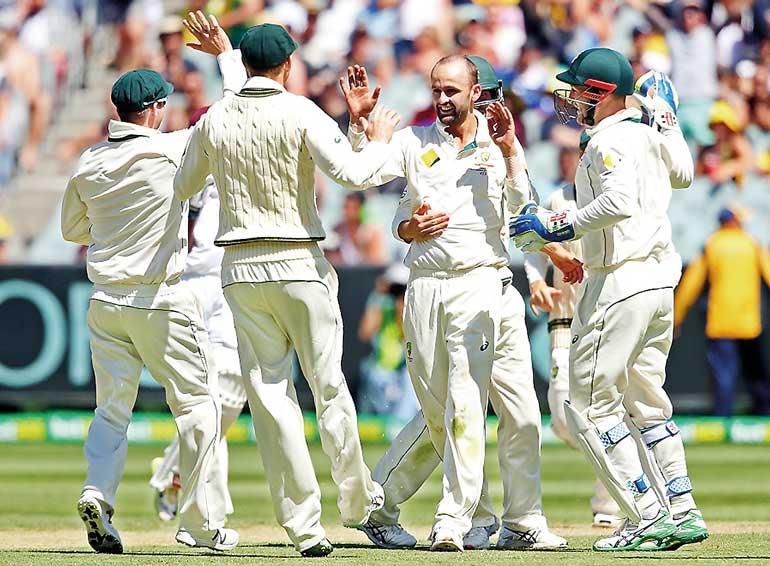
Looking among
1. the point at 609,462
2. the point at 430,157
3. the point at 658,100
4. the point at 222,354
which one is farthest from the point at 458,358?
the point at 222,354

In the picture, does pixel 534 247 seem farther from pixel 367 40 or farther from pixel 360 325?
pixel 367 40

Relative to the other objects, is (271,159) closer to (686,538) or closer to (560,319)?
(686,538)

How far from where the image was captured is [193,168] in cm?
676

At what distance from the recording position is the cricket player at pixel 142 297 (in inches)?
278

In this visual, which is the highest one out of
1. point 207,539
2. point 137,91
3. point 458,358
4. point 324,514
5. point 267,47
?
point 267,47

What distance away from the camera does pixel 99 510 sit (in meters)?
6.89

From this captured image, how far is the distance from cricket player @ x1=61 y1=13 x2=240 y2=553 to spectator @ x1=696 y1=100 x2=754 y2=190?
919 centimetres

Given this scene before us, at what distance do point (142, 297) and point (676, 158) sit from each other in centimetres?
261

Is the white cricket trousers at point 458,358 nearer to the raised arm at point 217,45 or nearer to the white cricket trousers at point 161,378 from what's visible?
the white cricket trousers at point 161,378

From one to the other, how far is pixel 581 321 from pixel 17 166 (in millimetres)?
10949

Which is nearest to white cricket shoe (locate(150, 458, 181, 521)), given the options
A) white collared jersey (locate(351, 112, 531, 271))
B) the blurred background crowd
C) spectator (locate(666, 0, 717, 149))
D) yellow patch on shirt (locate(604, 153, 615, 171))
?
white collared jersey (locate(351, 112, 531, 271))

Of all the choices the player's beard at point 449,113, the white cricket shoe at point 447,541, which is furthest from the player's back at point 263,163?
the white cricket shoe at point 447,541

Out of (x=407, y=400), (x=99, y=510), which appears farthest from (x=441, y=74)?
(x=407, y=400)

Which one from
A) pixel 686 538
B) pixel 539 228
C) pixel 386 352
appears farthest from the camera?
pixel 386 352
